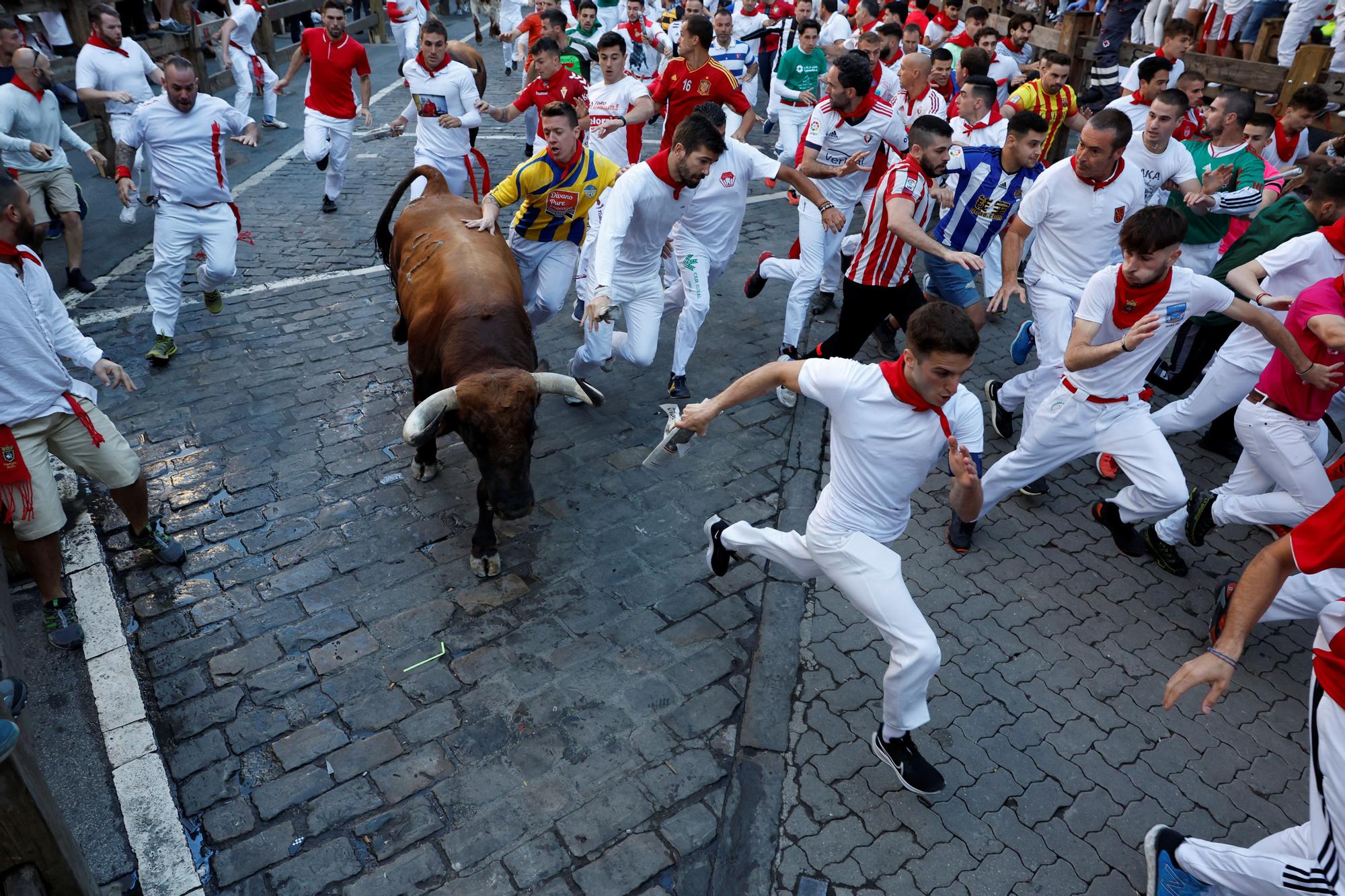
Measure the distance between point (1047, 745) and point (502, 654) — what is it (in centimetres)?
282

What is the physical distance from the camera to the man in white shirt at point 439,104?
982cm

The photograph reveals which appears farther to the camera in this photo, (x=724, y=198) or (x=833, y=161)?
(x=833, y=161)

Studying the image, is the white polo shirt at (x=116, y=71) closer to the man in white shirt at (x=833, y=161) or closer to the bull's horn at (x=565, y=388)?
the man in white shirt at (x=833, y=161)

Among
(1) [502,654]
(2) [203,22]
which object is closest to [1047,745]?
(1) [502,654]

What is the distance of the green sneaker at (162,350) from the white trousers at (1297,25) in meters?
12.5

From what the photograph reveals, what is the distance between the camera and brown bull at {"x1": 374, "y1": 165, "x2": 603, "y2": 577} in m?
5.16

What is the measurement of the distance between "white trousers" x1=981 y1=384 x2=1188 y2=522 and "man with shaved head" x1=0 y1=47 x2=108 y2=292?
29.1ft

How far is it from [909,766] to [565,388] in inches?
112

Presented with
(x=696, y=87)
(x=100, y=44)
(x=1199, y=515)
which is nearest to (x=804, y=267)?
(x=696, y=87)

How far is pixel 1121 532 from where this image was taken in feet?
18.9

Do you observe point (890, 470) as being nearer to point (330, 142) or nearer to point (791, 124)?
point (791, 124)

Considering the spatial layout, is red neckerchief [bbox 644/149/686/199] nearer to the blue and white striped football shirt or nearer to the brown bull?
the brown bull

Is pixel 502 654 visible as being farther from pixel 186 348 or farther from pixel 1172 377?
pixel 1172 377

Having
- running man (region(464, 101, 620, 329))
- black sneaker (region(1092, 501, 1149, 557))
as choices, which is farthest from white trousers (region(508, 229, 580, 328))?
black sneaker (region(1092, 501, 1149, 557))
